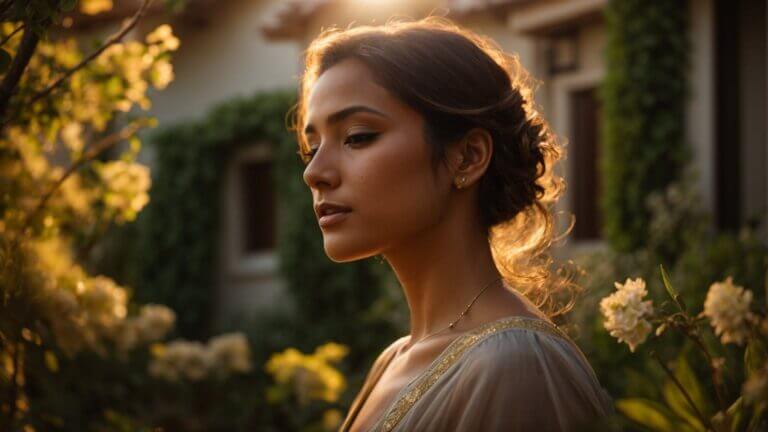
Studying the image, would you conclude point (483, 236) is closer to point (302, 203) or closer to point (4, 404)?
point (4, 404)

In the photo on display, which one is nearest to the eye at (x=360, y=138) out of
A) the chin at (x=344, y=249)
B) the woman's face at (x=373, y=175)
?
the woman's face at (x=373, y=175)

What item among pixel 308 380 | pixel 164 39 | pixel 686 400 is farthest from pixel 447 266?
pixel 308 380

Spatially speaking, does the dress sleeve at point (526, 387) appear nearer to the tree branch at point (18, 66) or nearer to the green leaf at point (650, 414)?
the green leaf at point (650, 414)

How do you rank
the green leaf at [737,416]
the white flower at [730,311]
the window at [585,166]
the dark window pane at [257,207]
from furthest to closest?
the dark window pane at [257,207], the window at [585,166], the white flower at [730,311], the green leaf at [737,416]

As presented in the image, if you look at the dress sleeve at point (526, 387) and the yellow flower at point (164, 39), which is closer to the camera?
the dress sleeve at point (526, 387)

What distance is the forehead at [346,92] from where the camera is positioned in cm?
251

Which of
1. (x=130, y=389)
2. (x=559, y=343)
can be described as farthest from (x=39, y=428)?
(x=130, y=389)

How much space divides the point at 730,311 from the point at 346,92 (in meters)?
1.04

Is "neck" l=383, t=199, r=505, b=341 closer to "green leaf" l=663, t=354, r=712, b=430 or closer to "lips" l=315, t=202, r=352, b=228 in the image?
"lips" l=315, t=202, r=352, b=228

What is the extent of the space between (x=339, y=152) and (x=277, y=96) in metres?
11.1

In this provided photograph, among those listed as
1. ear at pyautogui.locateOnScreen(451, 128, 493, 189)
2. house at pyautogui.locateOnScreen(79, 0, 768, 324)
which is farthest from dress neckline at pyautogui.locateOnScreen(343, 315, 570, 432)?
house at pyautogui.locateOnScreen(79, 0, 768, 324)

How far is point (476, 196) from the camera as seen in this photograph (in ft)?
8.56

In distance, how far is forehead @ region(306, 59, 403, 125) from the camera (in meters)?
2.51

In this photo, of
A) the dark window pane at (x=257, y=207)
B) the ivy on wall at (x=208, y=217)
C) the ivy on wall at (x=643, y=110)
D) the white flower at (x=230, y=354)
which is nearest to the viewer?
the white flower at (x=230, y=354)
